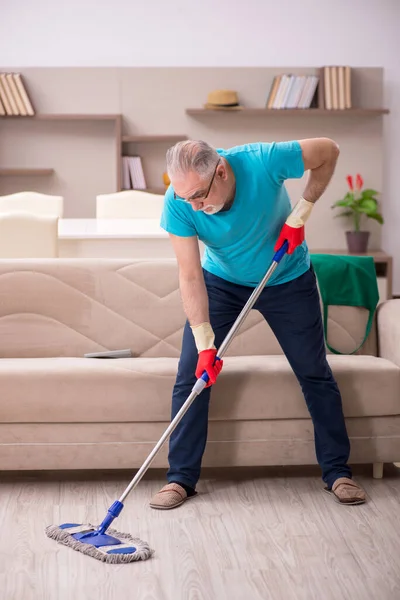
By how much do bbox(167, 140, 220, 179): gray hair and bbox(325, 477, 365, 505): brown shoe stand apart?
3.62 feet

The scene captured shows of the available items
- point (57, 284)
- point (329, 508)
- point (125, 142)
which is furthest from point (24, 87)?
point (329, 508)

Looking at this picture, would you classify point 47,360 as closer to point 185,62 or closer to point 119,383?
point 119,383

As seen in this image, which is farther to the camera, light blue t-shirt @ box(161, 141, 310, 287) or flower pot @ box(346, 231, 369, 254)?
flower pot @ box(346, 231, 369, 254)

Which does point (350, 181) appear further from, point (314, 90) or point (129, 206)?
point (129, 206)

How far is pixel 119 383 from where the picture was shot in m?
2.79

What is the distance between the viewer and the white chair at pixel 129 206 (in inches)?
204

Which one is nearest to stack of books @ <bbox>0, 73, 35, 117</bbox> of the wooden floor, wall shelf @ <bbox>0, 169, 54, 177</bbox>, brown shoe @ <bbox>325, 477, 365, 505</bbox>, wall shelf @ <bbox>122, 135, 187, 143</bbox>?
wall shelf @ <bbox>0, 169, 54, 177</bbox>

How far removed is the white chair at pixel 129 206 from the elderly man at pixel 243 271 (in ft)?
7.84

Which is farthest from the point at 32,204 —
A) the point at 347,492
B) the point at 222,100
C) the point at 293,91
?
the point at 347,492

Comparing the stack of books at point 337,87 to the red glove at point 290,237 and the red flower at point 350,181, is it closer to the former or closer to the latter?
the red flower at point 350,181

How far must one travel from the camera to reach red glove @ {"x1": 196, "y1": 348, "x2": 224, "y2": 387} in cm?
252

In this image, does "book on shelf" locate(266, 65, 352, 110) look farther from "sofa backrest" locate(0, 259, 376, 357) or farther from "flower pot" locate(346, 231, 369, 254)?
"sofa backrest" locate(0, 259, 376, 357)

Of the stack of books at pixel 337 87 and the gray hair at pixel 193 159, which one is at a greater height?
the stack of books at pixel 337 87

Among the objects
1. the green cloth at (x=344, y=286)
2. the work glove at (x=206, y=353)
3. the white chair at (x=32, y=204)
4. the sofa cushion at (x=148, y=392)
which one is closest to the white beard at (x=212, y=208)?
the work glove at (x=206, y=353)
